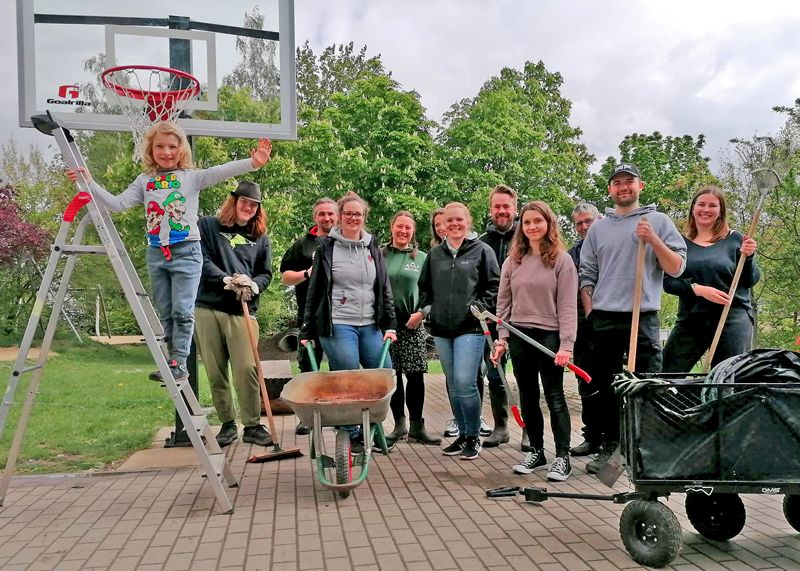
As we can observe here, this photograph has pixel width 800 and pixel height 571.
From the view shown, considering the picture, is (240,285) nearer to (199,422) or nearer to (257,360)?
(257,360)

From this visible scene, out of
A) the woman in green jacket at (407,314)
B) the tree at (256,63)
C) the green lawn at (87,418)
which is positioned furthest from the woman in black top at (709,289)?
Answer: the green lawn at (87,418)

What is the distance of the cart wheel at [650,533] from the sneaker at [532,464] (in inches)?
59.7

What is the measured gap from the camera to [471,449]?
5414 millimetres

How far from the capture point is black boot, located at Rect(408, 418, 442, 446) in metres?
6.00

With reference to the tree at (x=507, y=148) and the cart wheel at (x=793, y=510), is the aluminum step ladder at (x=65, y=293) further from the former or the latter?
the tree at (x=507, y=148)

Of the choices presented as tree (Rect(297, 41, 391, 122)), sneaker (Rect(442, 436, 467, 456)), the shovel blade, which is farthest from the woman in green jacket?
tree (Rect(297, 41, 391, 122))

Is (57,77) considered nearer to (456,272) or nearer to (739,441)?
(456,272)

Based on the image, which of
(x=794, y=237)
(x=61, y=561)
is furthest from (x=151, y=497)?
(x=794, y=237)

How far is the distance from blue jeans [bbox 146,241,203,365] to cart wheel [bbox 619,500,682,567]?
122 inches

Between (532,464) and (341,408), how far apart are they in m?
1.60

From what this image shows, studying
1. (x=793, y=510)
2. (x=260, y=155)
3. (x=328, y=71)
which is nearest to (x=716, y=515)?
(x=793, y=510)

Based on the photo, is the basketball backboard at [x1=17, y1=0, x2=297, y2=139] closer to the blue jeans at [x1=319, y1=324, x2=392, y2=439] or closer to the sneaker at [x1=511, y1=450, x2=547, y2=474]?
the blue jeans at [x1=319, y1=324, x2=392, y2=439]

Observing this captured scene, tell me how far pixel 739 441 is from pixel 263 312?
19604 mm

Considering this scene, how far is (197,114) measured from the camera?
619 cm
